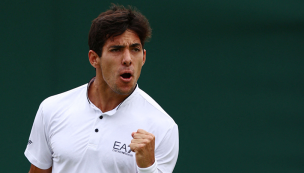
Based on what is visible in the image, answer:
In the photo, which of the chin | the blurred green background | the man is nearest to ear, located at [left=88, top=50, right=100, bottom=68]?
the man

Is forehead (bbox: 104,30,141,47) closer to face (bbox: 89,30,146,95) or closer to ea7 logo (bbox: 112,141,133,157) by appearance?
face (bbox: 89,30,146,95)

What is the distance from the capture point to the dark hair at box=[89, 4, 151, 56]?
6.21 feet

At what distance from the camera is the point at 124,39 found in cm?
187

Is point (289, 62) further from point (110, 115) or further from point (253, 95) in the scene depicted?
point (110, 115)

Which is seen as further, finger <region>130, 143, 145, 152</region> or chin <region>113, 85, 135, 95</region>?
chin <region>113, 85, 135, 95</region>

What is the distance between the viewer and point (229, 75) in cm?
314

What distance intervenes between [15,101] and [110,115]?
177cm

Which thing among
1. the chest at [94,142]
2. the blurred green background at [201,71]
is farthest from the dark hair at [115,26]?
Result: the blurred green background at [201,71]

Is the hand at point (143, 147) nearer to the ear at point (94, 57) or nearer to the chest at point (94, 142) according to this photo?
the chest at point (94, 142)

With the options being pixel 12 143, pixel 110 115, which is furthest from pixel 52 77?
pixel 110 115

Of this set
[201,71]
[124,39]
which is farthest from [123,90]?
[201,71]

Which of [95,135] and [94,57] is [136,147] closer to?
[95,135]

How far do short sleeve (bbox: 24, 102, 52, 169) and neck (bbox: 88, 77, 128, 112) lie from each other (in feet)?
0.94

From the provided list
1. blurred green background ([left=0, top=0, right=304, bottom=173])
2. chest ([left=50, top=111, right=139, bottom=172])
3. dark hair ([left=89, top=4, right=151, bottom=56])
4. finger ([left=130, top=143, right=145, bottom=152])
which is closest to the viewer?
finger ([left=130, top=143, right=145, bottom=152])
